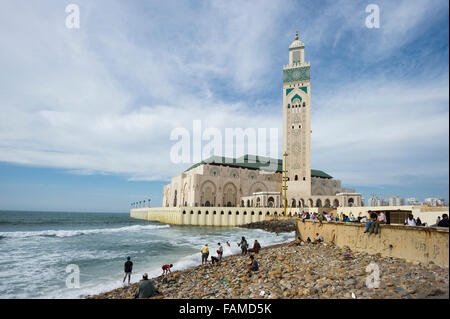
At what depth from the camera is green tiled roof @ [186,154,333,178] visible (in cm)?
6959

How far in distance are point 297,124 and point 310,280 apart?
57260mm

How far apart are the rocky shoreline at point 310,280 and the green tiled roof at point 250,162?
5496 cm

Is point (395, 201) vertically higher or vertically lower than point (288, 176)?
lower

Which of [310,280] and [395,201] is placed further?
[395,201]

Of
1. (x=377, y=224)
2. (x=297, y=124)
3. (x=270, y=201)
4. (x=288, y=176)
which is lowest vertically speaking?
(x=270, y=201)

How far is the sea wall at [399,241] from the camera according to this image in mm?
8523

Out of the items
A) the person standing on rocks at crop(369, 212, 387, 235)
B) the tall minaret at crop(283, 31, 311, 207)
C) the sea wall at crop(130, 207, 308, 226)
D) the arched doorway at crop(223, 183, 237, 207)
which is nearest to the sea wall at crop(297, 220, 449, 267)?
the person standing on rocks at crop(369, 212, 387, 235)

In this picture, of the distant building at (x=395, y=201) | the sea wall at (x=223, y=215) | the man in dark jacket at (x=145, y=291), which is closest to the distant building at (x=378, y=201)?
the distant building at (x=395, y=201)

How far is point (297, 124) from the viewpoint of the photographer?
6338 centimetres

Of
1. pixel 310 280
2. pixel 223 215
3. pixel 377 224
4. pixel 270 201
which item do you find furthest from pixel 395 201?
pixel 310 280

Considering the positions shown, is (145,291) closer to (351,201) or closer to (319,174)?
(351,201)

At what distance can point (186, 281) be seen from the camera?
12.2 m
